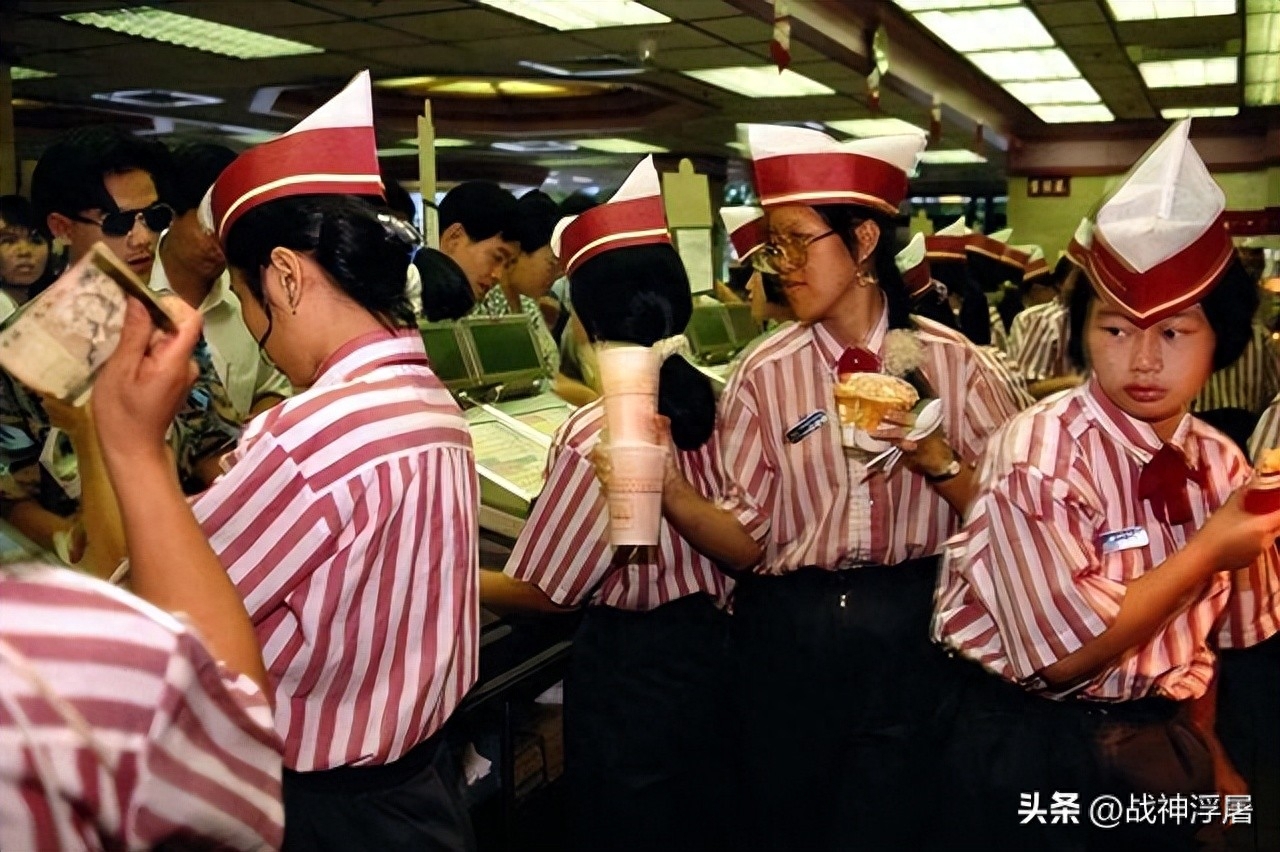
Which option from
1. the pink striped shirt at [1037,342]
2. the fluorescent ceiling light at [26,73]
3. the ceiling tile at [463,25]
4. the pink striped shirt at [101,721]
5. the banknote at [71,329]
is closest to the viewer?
the pink striped shirt at [101,721]

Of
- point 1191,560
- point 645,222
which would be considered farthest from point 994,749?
point 645,222

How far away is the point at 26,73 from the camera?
8555 mm

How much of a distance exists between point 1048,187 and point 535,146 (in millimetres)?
8278

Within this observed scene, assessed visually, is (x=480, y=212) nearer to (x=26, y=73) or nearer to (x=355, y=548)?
(x=355, y=548)

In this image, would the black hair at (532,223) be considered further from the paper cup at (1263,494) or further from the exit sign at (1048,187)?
the paper cup at (1263,494)

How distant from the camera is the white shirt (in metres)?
3.15

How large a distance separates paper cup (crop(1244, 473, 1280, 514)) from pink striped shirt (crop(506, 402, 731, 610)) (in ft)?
3.60

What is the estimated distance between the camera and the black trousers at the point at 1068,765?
187cm

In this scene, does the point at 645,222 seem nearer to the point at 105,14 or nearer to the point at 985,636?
the point at 985,636

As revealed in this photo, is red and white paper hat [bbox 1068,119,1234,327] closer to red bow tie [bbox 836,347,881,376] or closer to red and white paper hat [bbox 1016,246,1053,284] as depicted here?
Result: red bow tie [bbox 836,347,881,376]

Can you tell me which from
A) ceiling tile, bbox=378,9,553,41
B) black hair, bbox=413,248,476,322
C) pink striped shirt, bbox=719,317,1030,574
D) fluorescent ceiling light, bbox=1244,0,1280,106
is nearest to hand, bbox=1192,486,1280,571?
pink striped shirt, bbox=719,317,1030,574

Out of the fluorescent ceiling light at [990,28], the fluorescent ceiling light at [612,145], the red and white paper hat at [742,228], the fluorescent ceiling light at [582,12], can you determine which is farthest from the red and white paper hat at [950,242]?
the fluorescent ceiling light at [612,145]

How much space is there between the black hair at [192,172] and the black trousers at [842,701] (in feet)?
5.26

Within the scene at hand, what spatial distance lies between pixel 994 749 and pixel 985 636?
8.5 inches
